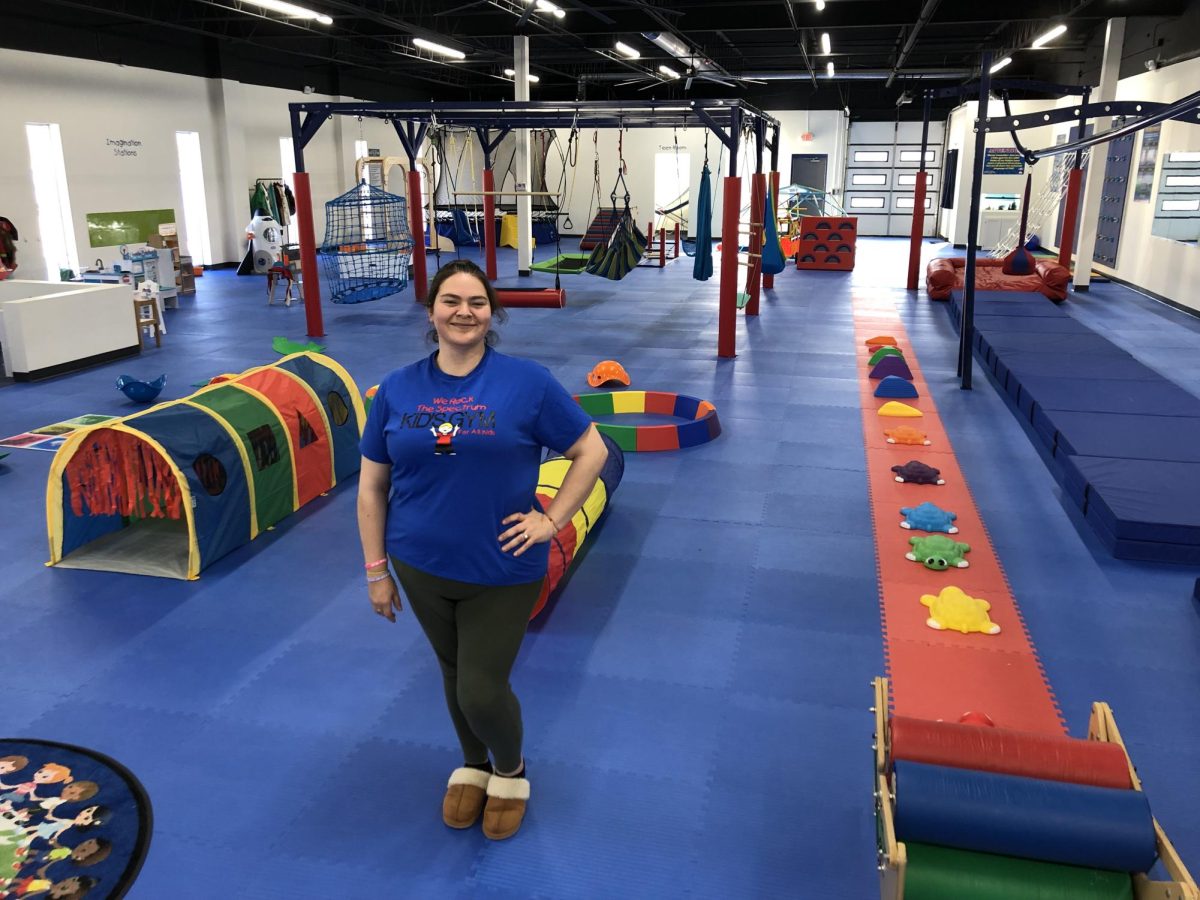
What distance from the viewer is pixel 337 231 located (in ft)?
65.4

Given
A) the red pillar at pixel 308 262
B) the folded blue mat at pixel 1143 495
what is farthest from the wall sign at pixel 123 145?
the folded blue mat at pixel 1143 495

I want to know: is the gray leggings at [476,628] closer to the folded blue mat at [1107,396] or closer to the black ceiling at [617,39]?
the folded blue mat at [1107,396]

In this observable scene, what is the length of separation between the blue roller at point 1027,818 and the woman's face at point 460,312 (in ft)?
5.39

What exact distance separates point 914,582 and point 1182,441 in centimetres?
264

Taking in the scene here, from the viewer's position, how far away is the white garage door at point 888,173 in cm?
2550

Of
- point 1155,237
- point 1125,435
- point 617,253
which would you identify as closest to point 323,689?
point 1125,435

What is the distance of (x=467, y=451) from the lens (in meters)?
2.46

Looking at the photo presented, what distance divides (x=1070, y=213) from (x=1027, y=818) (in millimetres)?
14260

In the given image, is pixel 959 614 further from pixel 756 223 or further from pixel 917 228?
pixel 917 228

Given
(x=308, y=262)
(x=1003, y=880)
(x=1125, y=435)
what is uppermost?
(x=308, y=262)

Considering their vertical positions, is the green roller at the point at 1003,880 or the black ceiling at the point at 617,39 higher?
the black ceiling at the point at 617,39

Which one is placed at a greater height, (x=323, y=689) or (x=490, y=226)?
(x=490, y=226)

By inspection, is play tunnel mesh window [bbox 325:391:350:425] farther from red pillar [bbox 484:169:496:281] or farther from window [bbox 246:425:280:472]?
red pillar [bbox 484:169:496:281]

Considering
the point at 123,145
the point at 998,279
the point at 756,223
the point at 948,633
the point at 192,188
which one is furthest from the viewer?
the point at 192,188
